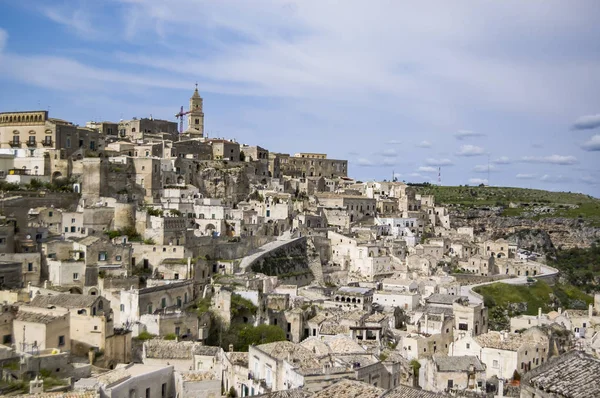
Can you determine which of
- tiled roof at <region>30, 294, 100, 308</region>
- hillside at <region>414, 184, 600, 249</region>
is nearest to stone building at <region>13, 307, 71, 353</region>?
tiled roof at <region>30, 294, 100, 308</region>

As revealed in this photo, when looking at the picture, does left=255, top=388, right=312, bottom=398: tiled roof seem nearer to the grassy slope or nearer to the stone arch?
the stone arch

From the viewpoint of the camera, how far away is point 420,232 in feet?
236

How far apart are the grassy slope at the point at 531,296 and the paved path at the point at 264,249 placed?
16.5 metres

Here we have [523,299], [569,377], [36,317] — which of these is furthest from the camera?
[523,299]

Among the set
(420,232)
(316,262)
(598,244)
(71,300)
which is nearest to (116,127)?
(316,262)

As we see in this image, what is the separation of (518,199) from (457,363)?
102653mm

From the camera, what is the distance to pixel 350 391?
2000 cm

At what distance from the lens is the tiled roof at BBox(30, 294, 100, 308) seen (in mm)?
28656

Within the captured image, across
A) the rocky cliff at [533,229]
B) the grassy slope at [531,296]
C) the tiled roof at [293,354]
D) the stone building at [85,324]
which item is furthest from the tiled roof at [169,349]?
the rocky cliff at [533,229]

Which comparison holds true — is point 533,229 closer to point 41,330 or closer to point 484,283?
point 484,283

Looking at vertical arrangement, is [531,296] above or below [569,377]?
below

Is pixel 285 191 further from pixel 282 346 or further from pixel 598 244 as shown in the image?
pixel 598 244

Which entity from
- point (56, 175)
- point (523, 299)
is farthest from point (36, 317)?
point (523, 299)

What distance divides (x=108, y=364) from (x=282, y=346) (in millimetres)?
7184
